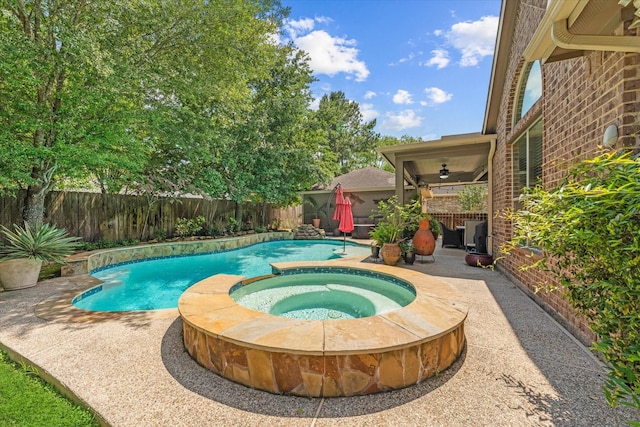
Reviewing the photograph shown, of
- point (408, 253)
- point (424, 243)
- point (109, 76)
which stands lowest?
point (408, 253)

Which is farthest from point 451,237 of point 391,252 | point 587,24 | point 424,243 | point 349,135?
point 349,135

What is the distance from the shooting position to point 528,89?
Result: 5828 millimetres

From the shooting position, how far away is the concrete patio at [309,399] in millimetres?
2123

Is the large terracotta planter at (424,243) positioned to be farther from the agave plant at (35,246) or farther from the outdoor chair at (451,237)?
the agave plant at (35,246)

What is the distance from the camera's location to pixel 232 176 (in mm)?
14258

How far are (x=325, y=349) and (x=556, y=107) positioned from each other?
481 centimetres

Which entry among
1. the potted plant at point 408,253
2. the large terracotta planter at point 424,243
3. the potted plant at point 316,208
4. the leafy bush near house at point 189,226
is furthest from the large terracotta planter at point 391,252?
the potted plant at point 316,208

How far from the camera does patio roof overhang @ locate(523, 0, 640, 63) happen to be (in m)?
2.37

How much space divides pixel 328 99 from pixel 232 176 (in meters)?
25.1

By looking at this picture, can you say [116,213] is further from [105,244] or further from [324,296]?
[324,296]

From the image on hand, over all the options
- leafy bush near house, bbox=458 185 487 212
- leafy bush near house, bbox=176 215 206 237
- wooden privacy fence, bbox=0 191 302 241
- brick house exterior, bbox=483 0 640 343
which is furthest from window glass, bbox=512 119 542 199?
leafy bush near house, bbox=458 185 487 212

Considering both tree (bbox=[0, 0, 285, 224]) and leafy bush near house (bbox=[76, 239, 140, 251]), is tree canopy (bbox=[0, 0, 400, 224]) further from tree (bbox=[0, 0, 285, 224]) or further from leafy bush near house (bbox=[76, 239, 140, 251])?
leafy bush near house (bbox=[76, 239, 140, 251])

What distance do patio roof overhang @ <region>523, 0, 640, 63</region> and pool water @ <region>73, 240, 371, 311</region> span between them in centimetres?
712

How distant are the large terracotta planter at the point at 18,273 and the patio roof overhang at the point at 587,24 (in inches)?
353
